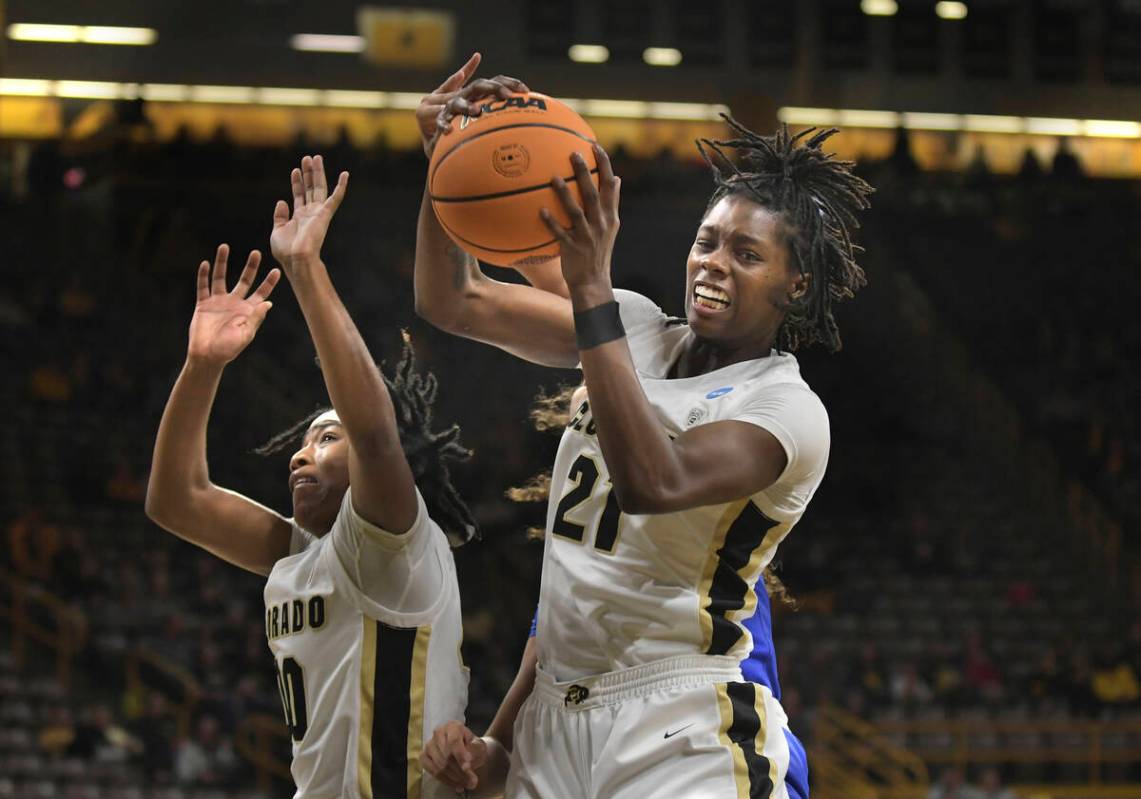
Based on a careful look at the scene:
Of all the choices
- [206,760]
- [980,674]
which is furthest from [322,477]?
[980,674]

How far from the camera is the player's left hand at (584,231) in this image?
8.16 feet

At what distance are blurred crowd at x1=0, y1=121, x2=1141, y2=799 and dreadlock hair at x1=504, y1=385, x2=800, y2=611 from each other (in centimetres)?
611

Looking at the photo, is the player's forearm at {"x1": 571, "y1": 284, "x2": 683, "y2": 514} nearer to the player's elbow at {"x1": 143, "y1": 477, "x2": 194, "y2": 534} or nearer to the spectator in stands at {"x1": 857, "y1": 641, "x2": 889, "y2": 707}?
the player's elbow at {"x1": 143, "y1": 477, "x2": 194, "y2": 534}

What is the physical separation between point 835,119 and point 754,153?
44.1ft

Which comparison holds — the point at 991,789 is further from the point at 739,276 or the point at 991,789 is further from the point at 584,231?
the point at 584,231

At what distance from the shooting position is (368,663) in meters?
3.07

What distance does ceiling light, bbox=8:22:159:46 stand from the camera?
1513 cm

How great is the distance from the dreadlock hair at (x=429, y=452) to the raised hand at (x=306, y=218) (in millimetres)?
540

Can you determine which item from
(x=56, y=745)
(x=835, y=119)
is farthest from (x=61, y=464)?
(x=835, y=119)

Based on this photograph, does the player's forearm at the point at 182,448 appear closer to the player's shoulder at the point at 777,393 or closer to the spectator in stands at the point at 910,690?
the player's shoulder at the point at 777,393

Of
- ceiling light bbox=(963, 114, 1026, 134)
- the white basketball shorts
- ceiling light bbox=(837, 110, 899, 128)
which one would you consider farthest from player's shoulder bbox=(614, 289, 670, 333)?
ceiling light bbox=(963, 114, 1026, 134)

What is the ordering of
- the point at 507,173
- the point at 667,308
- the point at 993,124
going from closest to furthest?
the point at 507,173
the point at 667,308
the point at 993,124

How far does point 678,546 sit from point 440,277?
0.74 meters

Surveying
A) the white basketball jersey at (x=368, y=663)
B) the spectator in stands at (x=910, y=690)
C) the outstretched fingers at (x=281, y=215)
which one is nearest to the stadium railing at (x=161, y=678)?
the spectator in stands at (x=910, y=690)
